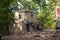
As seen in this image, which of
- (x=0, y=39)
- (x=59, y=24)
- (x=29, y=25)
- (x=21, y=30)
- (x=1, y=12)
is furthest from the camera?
(x=29, y=25)

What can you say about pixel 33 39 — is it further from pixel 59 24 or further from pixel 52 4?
pixel 52 4

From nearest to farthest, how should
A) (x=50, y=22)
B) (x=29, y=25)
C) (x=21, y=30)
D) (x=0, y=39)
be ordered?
1. (x=0, y=39)
2. (x=21, y=30)
3. (x=29, y=25)
4. (x=50, y=22)

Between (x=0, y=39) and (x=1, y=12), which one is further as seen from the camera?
(x=0, y=39)

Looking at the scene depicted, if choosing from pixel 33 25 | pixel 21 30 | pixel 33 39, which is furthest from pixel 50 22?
pixel 33 39

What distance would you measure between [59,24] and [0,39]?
354 cm

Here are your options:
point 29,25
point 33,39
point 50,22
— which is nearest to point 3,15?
point 33,39

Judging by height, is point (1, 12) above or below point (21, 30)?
above

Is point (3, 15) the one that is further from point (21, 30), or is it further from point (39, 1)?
point (39, 1)

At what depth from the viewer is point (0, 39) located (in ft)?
31.8

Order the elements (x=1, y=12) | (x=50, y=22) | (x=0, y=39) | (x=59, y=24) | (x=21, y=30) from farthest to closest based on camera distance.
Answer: (x=50, y=22)
(x=21, y=30)
(x=0, y=39)
(x=1, y=12)
(x=59, y=24)

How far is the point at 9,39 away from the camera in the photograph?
1002 cm

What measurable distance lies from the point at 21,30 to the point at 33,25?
4.12 m

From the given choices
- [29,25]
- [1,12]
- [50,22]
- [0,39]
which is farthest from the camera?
[50,22]

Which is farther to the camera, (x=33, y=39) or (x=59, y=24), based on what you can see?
(x=33, y=39)
